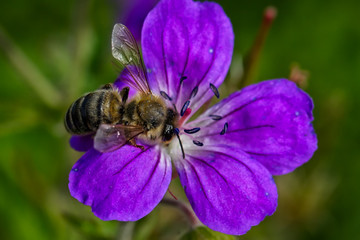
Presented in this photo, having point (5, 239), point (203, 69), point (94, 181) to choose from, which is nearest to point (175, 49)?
point (203, 69)

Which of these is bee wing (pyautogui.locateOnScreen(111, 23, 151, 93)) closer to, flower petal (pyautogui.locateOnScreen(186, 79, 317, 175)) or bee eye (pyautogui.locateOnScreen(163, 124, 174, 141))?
bee eye (pyautogui.locateOnScreen(163, 124, 174, 141))

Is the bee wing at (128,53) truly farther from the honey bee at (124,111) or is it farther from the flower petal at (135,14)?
the flower petal at (135,14)

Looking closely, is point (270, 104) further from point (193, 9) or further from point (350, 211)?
point (350, 211)

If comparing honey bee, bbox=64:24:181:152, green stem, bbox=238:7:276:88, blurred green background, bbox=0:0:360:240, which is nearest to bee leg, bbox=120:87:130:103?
honey bee, bbox=64:24:181:152

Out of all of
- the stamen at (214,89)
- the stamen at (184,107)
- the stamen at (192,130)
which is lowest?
the stamen at (192,130)

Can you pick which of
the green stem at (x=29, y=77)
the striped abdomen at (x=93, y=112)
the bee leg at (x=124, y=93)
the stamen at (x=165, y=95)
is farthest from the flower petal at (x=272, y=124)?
the green stem at (x=29, y=77)

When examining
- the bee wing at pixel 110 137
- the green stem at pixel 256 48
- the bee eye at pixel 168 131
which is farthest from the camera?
the green stem at pixel 256 48
